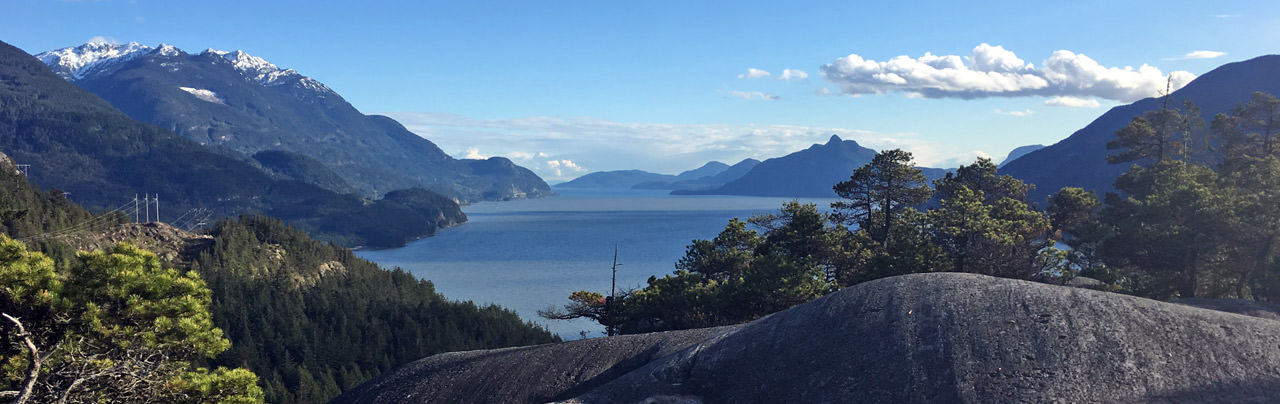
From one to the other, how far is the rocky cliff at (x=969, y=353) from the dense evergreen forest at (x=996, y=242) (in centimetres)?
1833

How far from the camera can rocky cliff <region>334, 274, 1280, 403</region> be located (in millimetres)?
18281

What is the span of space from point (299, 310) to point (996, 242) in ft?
275

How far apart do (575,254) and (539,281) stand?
42274 mm

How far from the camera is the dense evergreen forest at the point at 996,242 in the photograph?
129 ft

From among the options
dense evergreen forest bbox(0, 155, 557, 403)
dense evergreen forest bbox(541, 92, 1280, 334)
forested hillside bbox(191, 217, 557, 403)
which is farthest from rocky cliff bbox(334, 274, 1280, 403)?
forested hillside bbox(191, 217, 557, 403)

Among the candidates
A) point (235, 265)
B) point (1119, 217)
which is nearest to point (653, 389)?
point (1119, 217)

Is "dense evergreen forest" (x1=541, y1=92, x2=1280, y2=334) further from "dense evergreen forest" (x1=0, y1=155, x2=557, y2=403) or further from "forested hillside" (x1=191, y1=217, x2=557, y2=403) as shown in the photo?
"dense evergreen forest" (x1=0, y1=155, x2=557, y2=403)

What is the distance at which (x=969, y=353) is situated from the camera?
1941 cm

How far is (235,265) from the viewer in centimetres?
11069

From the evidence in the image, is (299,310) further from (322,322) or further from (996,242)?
(996,242)

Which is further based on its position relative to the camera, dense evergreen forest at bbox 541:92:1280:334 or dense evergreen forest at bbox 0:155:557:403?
dense evergreen forest at bbox 0:155:557:403

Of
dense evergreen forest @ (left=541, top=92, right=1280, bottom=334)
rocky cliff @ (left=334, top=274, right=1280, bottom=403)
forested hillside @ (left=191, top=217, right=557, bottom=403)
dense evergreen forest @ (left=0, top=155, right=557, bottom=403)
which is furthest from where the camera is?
dense evergreen forest @ (left=0, top=155, right=557, bottom=403)

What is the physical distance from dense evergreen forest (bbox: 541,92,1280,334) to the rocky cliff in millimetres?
18332

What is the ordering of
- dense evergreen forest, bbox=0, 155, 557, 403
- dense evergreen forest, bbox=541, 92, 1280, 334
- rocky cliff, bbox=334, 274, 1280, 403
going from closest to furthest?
1. rocky cliff, bbox=334, 274, 1280, 403
2. dense evergreen forest, bbox=541, 92, 1280, 334
3. dense evergreen forest, bbox=0, 155, 557, 403
